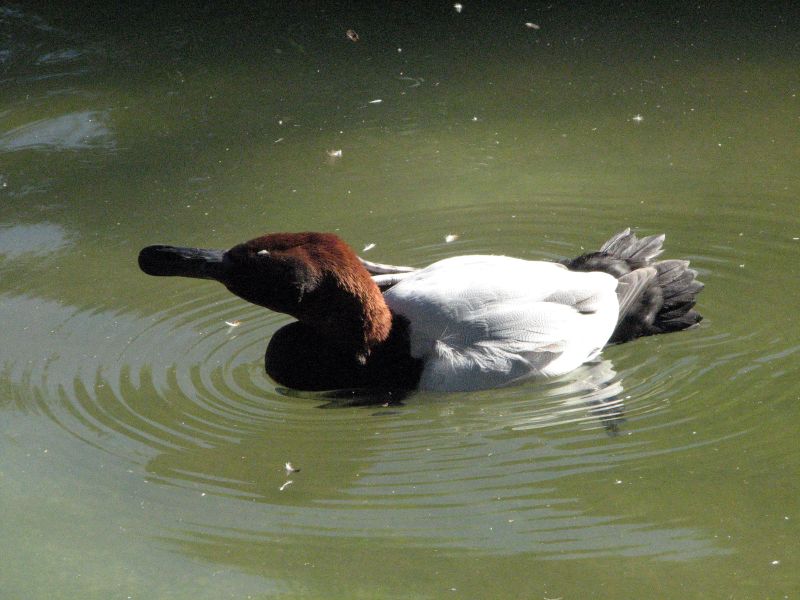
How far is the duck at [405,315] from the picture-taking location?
3945 mm

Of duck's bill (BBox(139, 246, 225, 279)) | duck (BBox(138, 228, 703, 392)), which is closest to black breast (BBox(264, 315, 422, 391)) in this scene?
duck (BBox(138, 228, 703, 392))

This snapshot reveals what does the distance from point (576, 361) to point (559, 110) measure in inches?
99.0

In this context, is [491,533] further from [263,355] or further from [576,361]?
[263,355]

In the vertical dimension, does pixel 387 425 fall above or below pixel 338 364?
Result: below

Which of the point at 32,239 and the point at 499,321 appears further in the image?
the point at 32,239

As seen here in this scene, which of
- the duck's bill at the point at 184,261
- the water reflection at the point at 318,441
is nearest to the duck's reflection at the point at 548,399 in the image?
the water reflection at the point at 318,441

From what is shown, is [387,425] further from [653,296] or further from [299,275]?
[653,296]

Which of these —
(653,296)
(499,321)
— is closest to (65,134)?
(499,321)

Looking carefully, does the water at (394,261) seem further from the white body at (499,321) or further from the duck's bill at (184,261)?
the duck's bill at (184,261)

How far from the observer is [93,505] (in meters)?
3.39

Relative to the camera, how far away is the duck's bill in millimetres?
3955

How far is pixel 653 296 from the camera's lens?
4316 mm

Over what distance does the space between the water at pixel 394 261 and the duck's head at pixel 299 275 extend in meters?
0.31

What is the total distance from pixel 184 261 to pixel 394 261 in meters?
1.22
